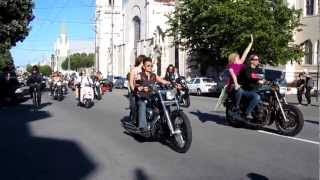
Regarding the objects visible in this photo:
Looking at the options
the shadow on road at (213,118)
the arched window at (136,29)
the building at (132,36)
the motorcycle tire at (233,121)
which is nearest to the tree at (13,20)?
the shadow on road at (213,118)

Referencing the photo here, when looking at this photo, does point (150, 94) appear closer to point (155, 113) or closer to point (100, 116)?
point (155, 113)

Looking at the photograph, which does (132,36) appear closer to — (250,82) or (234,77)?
(234,77)

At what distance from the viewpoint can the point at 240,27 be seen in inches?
1535

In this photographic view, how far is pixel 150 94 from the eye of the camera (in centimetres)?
1066

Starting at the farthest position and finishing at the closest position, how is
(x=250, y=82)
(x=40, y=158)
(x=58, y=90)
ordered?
1. (x=58, y=90)
2. (x=250, y=82)
3. (x=40, y=158)

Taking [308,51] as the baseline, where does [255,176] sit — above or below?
below

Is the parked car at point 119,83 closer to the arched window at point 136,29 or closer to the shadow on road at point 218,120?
the arched window at point 136,29

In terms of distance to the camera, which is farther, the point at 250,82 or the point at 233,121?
the point at 233,121

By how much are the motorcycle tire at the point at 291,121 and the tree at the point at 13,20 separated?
89.3 ft

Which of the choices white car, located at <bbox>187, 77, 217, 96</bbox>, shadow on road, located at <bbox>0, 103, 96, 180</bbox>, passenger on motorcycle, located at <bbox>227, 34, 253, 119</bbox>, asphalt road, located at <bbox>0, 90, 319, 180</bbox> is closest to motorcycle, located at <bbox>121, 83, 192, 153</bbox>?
asphalt road, located at <bbox>0, 90, 319, 180</bbox>

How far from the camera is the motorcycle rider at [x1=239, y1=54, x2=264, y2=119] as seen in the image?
475 inches

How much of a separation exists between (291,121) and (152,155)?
3499 millimetres

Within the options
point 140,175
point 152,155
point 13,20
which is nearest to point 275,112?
point 152,155

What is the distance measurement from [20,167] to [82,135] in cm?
407
